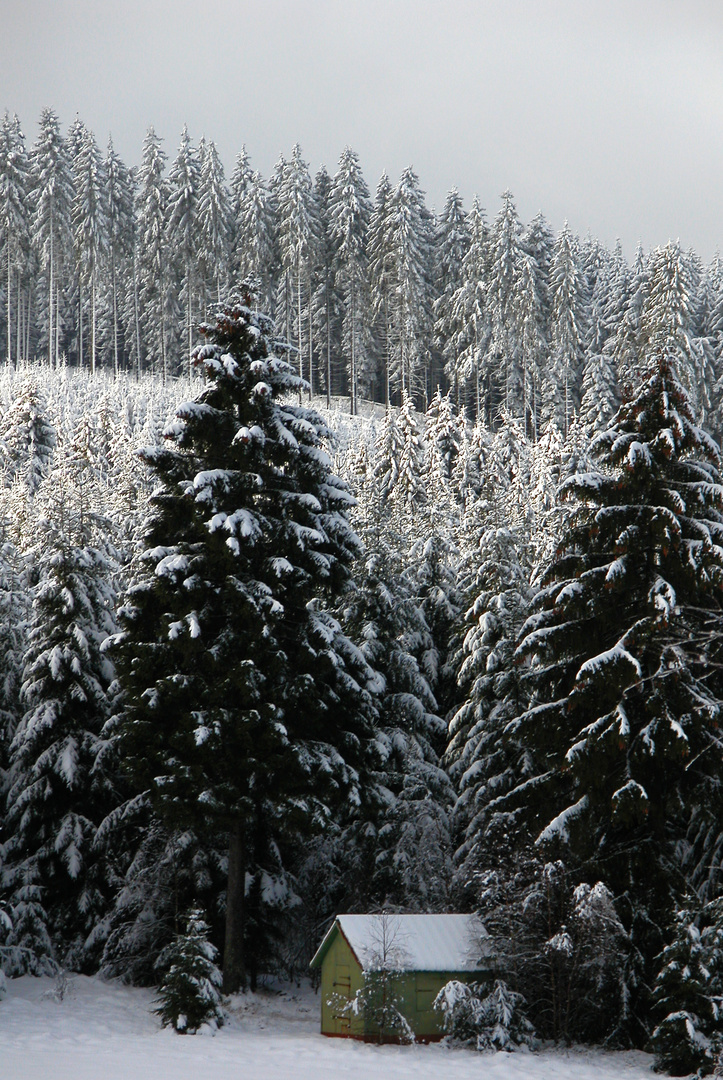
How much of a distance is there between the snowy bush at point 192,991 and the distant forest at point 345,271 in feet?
162

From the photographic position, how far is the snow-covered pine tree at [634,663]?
19.9 meters

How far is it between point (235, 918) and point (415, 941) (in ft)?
13.2

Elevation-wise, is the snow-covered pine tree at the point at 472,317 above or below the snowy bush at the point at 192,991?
above

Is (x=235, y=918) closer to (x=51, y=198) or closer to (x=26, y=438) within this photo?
(x=26, y=438)

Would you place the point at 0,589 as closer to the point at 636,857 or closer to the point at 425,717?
the point at 425,717

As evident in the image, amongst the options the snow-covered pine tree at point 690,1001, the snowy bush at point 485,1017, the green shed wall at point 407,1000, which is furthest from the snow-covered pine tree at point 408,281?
the snow-covered pine tree at point 690,1001

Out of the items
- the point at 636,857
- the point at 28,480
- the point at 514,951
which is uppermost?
the point at 28,480

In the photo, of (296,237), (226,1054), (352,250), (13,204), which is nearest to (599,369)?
(352,250)

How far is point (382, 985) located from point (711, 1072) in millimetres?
6625

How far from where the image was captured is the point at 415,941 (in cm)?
2270

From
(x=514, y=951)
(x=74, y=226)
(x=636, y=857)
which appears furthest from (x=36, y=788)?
(x=74, y=226)

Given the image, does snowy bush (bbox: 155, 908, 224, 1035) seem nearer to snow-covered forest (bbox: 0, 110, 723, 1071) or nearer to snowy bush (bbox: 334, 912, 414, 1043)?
snow-covered forest (bbox: 0, 110, 723, 1071)

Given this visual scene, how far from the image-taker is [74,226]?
3036 inches

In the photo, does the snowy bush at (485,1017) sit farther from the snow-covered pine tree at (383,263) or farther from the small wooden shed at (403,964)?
the snow-covered pine tree at (383,263)
